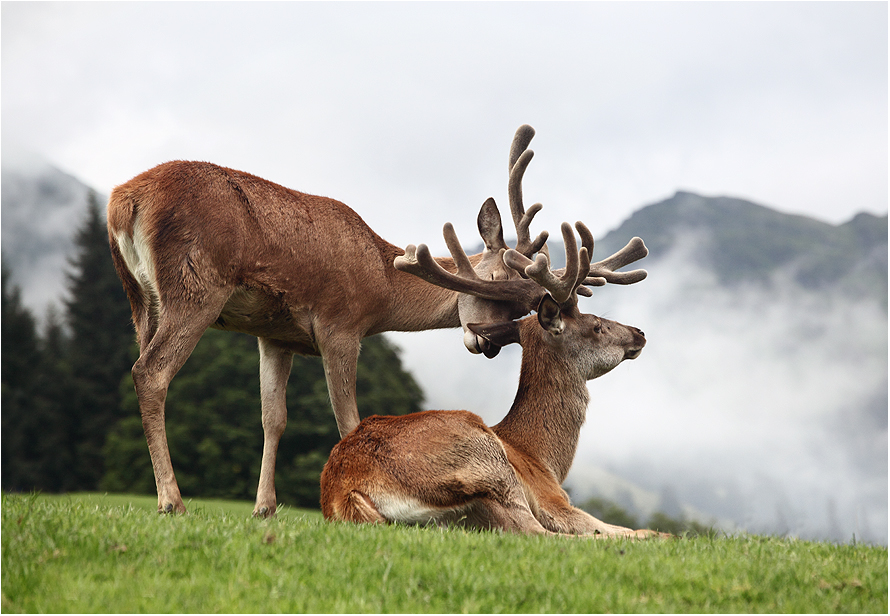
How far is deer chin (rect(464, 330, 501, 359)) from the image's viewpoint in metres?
7.25

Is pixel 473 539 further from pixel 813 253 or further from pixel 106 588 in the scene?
pixel 813 253

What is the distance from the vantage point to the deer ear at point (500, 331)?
275 inches

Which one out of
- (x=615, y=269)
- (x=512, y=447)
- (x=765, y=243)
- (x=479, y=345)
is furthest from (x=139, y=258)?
(x=765, y=243)

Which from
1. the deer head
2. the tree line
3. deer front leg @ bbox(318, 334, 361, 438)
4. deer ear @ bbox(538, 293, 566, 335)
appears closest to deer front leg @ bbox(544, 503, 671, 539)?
deer ear @ bbox(538, 293, 566, 335)

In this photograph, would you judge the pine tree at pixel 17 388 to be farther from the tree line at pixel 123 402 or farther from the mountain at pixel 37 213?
the mountain at pixel 37 213

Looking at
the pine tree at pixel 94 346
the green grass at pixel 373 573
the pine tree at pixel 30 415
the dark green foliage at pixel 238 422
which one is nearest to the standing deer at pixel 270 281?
the green grass at pixel 373 573

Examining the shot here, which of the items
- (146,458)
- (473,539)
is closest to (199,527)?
(473,539)

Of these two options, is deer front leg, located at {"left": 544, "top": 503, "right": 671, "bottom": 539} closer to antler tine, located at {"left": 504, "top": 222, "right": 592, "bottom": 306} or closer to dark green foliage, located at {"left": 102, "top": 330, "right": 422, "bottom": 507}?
antler tine, located at {"left": 504, "top": 222, "right": 592, "bottom": 306}

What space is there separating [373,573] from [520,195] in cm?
515

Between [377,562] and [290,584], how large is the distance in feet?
1.62

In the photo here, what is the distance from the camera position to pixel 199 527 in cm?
466

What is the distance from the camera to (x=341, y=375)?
23.0 feet

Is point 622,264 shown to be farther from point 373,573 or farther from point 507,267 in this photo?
point 373,573

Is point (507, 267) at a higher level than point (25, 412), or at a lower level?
higher
